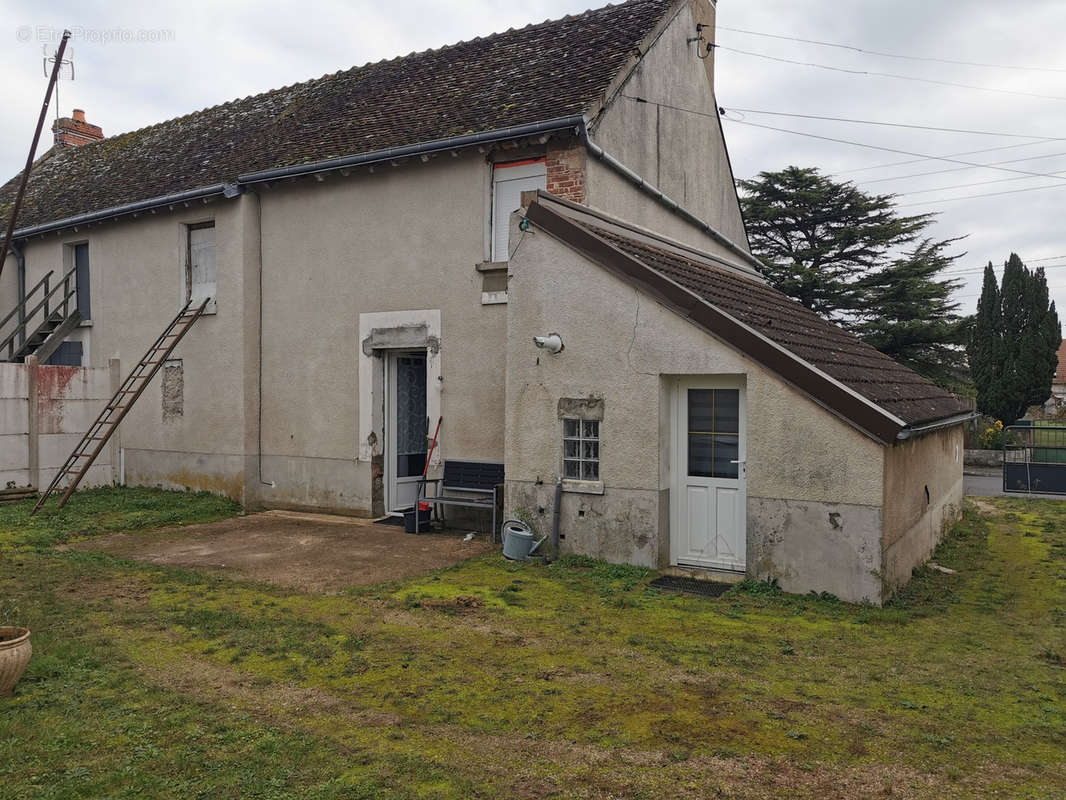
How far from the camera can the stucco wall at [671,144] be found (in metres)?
11.7

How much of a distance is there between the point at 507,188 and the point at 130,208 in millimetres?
8107

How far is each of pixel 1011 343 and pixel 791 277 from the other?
8113mm

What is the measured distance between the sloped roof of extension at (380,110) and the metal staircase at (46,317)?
136 cm

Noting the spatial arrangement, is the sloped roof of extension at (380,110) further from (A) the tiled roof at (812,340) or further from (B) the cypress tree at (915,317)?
(B) the cypress tree at (915,317)

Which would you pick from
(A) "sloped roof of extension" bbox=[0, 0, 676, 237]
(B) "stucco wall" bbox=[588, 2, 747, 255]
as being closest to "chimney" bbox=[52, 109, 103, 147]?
(A) "sloped roof of extension" bbox=[0, 0, 676, 237]

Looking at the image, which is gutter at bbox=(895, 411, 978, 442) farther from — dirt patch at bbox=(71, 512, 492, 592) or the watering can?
dirt patch at bbox=(71, 512, 492, 592)

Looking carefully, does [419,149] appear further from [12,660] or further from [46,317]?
[46,317]

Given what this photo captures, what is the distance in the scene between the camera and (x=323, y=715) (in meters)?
4.92

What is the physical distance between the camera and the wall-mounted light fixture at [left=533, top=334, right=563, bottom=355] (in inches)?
366

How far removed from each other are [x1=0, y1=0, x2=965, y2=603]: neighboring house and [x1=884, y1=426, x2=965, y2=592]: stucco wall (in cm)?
6

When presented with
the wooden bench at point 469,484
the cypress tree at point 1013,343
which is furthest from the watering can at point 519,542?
the cypress tree at point 1013,343

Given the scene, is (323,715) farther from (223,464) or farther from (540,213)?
(223,464)

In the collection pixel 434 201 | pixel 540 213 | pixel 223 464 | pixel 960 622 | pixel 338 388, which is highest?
pixel 434 201

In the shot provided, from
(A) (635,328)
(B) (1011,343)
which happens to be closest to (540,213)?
(A) (635,328)
